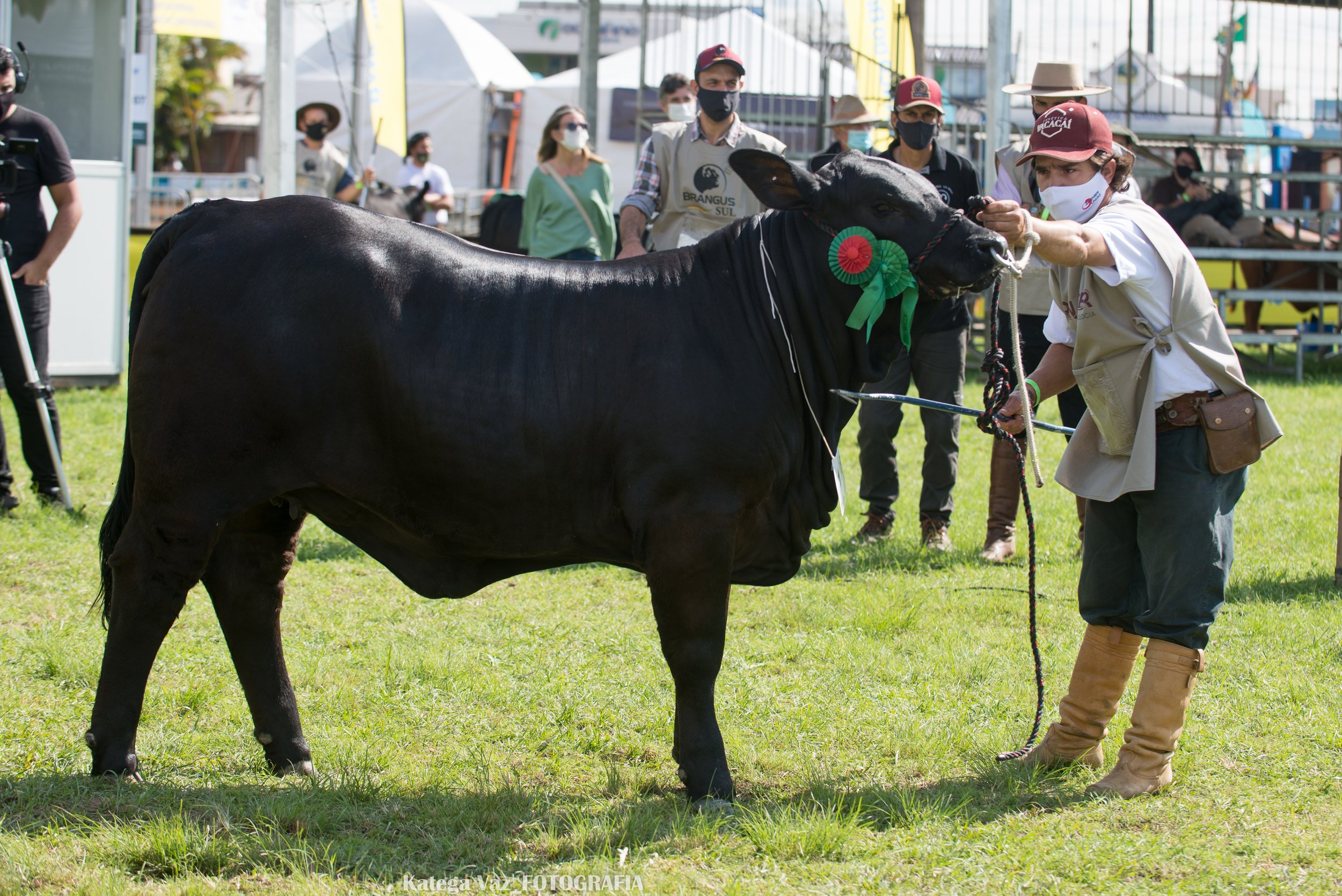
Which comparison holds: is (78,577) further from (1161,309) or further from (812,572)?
(1161,309)

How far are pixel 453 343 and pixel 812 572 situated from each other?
315 cm

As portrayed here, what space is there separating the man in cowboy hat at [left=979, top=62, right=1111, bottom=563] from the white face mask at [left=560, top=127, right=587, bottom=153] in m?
2.94

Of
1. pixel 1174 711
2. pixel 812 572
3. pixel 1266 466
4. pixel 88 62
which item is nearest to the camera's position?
pixel 1174 711

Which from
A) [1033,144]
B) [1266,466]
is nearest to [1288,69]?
[1266,466]

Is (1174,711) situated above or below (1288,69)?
below

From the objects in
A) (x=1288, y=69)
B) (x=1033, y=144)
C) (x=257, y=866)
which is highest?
(x=1288, y=69)

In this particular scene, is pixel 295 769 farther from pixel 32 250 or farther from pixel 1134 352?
pixel 32 250

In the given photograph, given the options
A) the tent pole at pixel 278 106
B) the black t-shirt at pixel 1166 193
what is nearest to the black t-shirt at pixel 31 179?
the tent pole at pixel 278 106

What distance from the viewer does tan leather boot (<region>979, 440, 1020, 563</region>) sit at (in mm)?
6508

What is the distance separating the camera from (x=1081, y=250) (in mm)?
3385

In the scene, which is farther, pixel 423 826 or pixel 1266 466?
pixel 1266 466

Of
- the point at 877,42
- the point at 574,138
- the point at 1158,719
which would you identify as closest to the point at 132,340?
the point at 1158,719

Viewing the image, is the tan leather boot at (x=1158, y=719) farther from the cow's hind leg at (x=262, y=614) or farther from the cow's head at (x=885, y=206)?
the cow's hind leg at (x=262, y=614)

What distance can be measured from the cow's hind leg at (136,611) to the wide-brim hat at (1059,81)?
185 inches
